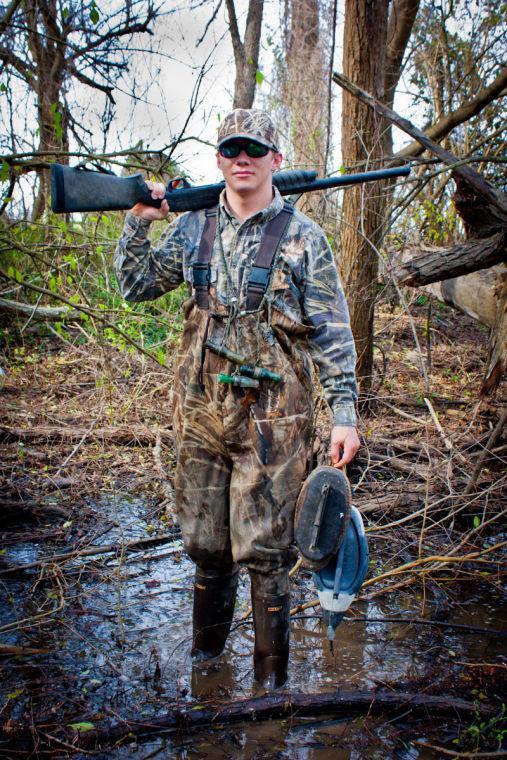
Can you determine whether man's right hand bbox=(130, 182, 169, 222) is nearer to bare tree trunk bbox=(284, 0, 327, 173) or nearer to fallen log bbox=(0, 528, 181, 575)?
Result: fallen log bbox=(0, 528, 181, 575)

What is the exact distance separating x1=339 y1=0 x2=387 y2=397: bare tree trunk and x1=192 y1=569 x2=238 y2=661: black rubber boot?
3189mm

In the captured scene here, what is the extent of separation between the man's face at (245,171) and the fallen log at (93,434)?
11.3 ft

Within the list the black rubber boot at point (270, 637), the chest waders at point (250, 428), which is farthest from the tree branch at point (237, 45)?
the black rubber boot at point (270, 637)

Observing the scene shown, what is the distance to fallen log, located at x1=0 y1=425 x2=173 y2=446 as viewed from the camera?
605 centimetres

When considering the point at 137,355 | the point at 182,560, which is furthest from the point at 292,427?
the point at 137,355

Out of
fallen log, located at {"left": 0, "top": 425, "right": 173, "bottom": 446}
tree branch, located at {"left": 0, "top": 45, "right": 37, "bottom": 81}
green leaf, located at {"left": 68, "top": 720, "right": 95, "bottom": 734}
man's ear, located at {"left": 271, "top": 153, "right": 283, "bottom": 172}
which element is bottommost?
green leaf, located at {"left": 68, "top": 720, "right": 95, "bottom": 734}

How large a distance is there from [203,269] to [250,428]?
2.35ft

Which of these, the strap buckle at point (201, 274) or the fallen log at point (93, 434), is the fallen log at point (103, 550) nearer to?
the fallen log at point (93, 434)

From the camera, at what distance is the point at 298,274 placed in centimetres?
294

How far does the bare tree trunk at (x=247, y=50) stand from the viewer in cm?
1022

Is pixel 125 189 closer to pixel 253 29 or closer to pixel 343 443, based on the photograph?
pixel 343 443

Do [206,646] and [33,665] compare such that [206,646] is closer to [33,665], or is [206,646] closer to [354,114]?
[33,665]

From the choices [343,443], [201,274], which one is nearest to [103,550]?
[343,443]

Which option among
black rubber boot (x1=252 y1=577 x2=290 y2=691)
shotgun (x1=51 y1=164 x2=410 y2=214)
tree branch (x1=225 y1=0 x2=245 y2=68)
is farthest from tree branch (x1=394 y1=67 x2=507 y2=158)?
black rubber boot (x1=252 y1=577 x2=290 y2=691)
